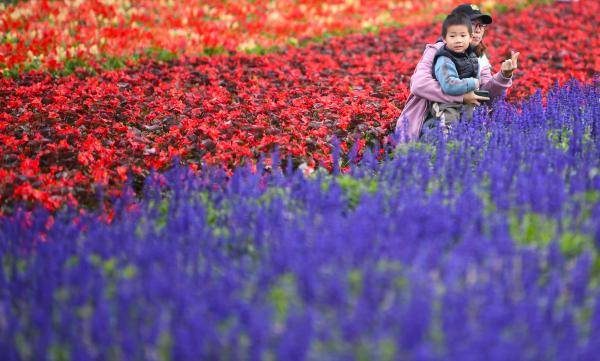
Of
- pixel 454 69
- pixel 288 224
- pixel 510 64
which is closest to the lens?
pixel 288 224

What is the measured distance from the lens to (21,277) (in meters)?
2.73

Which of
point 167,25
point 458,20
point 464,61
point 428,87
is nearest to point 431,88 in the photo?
point 428,87

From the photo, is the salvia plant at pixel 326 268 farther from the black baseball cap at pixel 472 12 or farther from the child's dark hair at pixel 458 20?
the black baseball cap at pixel 472 12

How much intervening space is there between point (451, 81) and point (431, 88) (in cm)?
17

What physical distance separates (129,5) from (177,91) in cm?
585

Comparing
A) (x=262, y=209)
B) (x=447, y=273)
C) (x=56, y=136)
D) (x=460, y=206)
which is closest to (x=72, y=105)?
(x=56, y=136)

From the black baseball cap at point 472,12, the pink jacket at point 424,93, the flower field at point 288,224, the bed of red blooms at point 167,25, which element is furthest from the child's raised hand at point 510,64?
the bed of red blooms at point 167,25

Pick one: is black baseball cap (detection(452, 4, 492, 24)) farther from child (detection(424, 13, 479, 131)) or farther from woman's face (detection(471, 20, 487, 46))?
child (detection(424, 13, 479, 131))

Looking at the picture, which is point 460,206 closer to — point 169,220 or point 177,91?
point 169,220

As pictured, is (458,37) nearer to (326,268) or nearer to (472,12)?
(472,12)

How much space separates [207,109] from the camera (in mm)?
5879

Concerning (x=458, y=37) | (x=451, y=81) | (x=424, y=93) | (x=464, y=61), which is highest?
(x=458, y=37)

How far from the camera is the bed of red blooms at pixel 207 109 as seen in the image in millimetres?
4500

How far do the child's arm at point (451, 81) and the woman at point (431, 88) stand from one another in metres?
0.07
